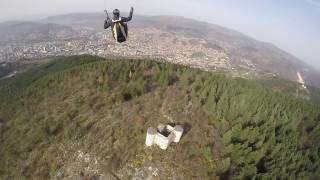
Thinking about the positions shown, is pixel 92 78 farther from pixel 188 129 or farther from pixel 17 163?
pixel 188 129

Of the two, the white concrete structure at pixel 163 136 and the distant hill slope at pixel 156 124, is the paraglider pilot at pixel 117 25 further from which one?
the distant hill slope at pixel 156 124

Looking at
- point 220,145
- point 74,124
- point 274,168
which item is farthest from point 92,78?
point 274,168

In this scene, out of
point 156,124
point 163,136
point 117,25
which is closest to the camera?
point 117,25

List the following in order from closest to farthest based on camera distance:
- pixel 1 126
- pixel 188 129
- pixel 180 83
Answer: pixel 188 129 < pixel 180 83 < pixel 1 126

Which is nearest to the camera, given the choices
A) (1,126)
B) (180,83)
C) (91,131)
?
(91,131)

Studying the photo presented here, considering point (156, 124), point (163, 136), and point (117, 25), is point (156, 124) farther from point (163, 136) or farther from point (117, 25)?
point (117, 25)

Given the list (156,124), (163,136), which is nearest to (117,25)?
(163,136)

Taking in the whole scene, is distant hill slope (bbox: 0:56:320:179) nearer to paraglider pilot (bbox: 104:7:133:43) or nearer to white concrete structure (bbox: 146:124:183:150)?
white concrete structure (bbox: 146:124:183:150)
